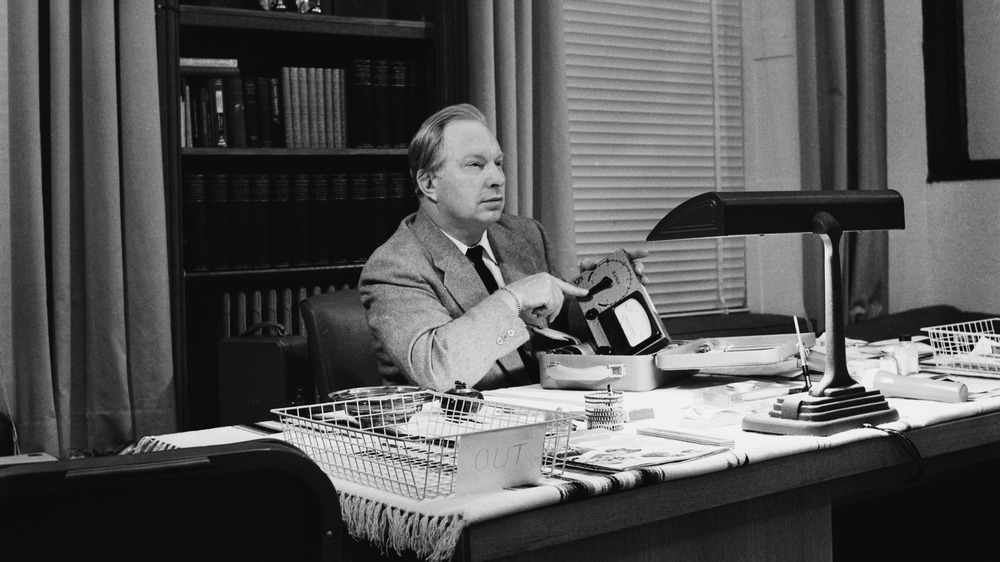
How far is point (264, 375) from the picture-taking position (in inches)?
93.9

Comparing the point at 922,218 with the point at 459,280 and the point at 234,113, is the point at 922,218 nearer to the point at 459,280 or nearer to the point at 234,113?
the point at 459,280

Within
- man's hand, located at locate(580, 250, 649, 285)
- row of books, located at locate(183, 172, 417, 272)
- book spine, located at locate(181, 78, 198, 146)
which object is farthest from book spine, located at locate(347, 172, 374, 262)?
man's hand, located at locate(580, 250, 649, 285)

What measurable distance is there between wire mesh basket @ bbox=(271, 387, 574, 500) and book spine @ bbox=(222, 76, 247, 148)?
1.47m

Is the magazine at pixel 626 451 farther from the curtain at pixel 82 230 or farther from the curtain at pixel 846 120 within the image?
the curtain at pixel 846 120

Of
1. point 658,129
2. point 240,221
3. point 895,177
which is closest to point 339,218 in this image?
point 240,221

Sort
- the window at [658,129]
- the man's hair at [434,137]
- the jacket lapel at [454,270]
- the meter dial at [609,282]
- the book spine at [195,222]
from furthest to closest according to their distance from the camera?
1. the window at [658,129]
2. the book spine at [195,222]
3. the man's hair at [434,137]
4. the jacket lapel at [454,270]
5. the meter dial at [609,282]

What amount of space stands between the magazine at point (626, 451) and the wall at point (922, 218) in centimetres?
272

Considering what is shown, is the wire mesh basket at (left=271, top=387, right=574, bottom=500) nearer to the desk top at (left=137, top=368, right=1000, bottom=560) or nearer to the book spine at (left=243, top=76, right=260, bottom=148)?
the desk top at (left=137, top=368, right=1000, bottom=560)

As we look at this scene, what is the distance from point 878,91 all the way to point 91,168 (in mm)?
2659

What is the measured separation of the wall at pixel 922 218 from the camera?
3.70m

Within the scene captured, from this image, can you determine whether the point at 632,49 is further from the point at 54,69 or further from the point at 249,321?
the point at 54,69

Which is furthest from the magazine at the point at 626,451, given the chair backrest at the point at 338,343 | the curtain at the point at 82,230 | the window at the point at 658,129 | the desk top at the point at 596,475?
the window at the point at 658,129

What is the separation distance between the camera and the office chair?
2.55 ft

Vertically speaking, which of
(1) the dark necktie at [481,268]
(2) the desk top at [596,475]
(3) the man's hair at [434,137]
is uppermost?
(3) the man's hair at [434,137]
